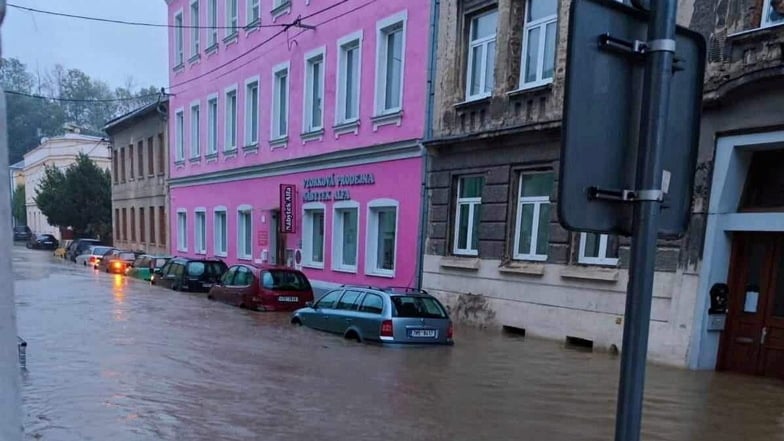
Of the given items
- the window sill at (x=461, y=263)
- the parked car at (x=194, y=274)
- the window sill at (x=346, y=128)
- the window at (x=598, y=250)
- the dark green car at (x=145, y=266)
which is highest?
the window sill at (x=346, y=128)

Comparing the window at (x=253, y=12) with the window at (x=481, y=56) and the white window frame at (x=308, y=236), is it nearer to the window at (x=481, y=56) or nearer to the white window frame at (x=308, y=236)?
the white window frame at (x=308, y=236)

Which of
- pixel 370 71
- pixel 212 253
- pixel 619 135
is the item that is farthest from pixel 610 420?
pixel 212 253

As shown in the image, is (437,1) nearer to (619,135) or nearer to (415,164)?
(415,164)

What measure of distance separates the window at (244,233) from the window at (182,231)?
22.2ft

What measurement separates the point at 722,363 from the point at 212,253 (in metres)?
22.0

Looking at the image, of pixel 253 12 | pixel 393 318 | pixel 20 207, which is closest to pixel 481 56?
pixel 393 318

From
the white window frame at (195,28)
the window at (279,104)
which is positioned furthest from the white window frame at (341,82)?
the white window frame at (195,28)

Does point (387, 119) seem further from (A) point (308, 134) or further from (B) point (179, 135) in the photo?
(B) point (179, 135)

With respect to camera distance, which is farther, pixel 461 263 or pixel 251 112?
pixel 251 112

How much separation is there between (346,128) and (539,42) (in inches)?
277

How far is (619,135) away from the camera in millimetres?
1802

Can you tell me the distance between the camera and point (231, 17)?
82.2 ft

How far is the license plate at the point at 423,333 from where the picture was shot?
10.2m

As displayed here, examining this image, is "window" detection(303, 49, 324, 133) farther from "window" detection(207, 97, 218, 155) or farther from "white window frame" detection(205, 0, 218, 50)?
"white window frame" detection(205, 0, 218, 50)
